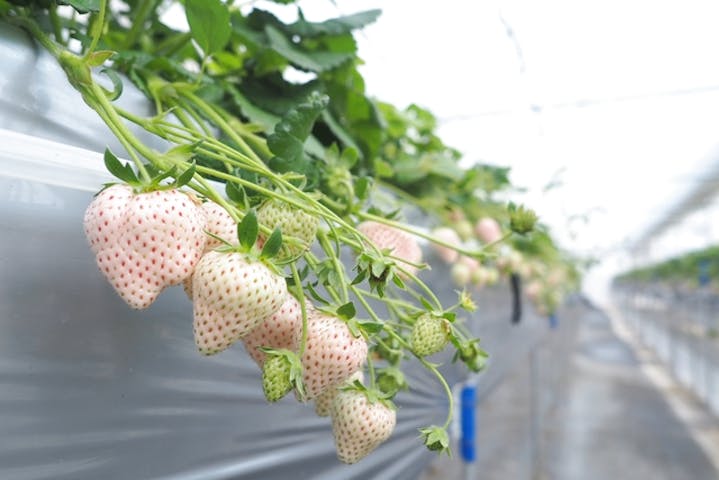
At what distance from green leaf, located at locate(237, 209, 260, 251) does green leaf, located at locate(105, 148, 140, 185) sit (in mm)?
54

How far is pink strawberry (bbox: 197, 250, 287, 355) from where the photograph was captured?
0.27 m

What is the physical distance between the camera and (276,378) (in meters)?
0.29

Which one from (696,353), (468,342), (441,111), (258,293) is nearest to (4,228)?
(258,293)

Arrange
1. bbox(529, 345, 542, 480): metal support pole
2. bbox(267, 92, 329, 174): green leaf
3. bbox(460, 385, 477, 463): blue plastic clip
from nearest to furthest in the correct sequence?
bbox(267, 92, 329, 174): green leaf < bbox(460, 385, 477, 463): blue plastic clip < bbox(529, 345, 542, 480): metal support pole

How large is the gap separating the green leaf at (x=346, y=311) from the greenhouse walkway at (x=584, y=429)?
120 centimetres

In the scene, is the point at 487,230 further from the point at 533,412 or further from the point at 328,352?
the point at 533,412

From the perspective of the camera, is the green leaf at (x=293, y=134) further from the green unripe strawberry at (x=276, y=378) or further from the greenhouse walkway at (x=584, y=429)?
the greenhouse walkway at (x=584, y=429)

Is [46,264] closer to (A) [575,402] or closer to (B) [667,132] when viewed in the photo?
(B) [667,132]

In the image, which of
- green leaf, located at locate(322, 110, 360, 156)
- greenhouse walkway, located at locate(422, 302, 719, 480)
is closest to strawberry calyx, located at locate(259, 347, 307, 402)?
green leaf, located at locate(322, 110, 360, 156)

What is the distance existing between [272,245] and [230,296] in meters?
0.03

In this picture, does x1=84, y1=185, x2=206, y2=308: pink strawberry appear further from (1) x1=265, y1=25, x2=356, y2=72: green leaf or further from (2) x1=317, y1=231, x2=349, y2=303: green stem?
(1) x1=265, y1=25, x2=356, y2=72: green leaf

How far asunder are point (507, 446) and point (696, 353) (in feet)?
15.4

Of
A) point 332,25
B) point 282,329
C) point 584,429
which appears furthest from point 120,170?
point 584,429

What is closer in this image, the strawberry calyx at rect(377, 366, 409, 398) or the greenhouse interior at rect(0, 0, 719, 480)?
the greenhouse interior at rect(0, 0, 719, 480)
